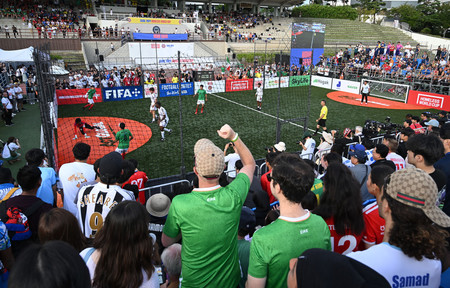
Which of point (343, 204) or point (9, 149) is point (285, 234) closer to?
point (343, 204)

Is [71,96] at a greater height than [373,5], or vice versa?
[373,5]

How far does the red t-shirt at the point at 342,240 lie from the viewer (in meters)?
2.93

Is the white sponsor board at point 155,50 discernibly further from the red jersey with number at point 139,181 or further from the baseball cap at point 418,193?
the baseball cap at point 418,193

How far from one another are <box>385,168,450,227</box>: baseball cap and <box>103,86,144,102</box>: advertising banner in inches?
855

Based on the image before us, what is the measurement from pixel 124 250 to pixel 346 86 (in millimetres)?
27371

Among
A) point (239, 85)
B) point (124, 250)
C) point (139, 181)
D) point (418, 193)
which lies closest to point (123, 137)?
point (139, 181)

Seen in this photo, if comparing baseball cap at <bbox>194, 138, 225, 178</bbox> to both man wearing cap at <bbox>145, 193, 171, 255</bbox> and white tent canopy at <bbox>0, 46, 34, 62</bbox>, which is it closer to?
man wearing cap at <bbox>145, 193, 171, 255</bbox>

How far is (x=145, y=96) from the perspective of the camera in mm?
22938

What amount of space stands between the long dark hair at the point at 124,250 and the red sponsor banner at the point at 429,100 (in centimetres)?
2343

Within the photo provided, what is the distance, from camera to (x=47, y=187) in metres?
4.89

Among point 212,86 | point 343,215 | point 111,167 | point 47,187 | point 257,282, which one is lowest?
point 212,86

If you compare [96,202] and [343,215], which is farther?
[96,202]

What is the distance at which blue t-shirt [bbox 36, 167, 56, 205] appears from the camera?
4793 millimetres

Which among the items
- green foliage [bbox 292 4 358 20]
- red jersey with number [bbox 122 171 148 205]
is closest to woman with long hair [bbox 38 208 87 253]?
red jersey with number [bbox 122 171 148 205]
